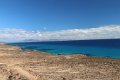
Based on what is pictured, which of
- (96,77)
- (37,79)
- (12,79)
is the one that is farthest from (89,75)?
(12,79)

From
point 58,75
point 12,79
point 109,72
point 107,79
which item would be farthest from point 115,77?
point 12,79

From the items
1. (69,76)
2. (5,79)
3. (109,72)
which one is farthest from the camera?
(109,72)

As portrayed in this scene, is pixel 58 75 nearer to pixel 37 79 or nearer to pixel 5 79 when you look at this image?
pixel 37 79

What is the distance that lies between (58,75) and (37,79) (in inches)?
115

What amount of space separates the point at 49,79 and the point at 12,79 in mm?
3997

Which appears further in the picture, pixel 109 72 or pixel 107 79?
pixel 109 72

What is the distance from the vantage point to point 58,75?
32688 mm

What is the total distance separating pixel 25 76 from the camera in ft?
106

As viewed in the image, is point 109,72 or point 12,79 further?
point 109,72

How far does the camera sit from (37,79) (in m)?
30.9

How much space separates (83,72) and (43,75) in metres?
5.27

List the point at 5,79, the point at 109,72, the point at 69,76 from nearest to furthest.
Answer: the point at 5,79
the point at 69,76
the point at 109,72

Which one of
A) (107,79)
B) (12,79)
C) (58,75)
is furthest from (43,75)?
(107,79)

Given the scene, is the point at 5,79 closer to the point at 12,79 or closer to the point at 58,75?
the point at 12,79
